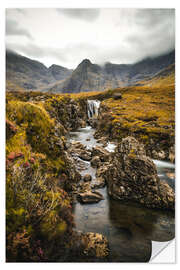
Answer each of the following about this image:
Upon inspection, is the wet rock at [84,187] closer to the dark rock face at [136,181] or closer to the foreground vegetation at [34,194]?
the foreground vegetation at [34,194]

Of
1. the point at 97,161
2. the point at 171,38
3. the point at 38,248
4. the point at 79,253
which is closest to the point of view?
the point at 38,248

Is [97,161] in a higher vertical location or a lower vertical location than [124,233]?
higher

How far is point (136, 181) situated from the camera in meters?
7.73

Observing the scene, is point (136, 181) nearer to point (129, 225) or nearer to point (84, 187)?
point (129, 225)

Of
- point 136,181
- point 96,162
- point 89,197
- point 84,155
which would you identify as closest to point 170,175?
point 136,181

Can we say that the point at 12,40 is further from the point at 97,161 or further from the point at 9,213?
the point at 97,161

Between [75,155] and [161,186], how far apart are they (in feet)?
27.7

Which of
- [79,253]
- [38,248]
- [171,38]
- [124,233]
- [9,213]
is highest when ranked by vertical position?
[171,38]

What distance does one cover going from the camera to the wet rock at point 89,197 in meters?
7.43

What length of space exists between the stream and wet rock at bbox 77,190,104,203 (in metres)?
0.20

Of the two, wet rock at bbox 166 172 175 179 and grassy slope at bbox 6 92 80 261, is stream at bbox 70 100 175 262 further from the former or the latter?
grassy slope at bbox 6 92 80 261

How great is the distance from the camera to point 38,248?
3588 millimetres

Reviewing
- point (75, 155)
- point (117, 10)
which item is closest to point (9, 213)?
point (117, 10)

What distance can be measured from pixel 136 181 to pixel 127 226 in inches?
91.5
